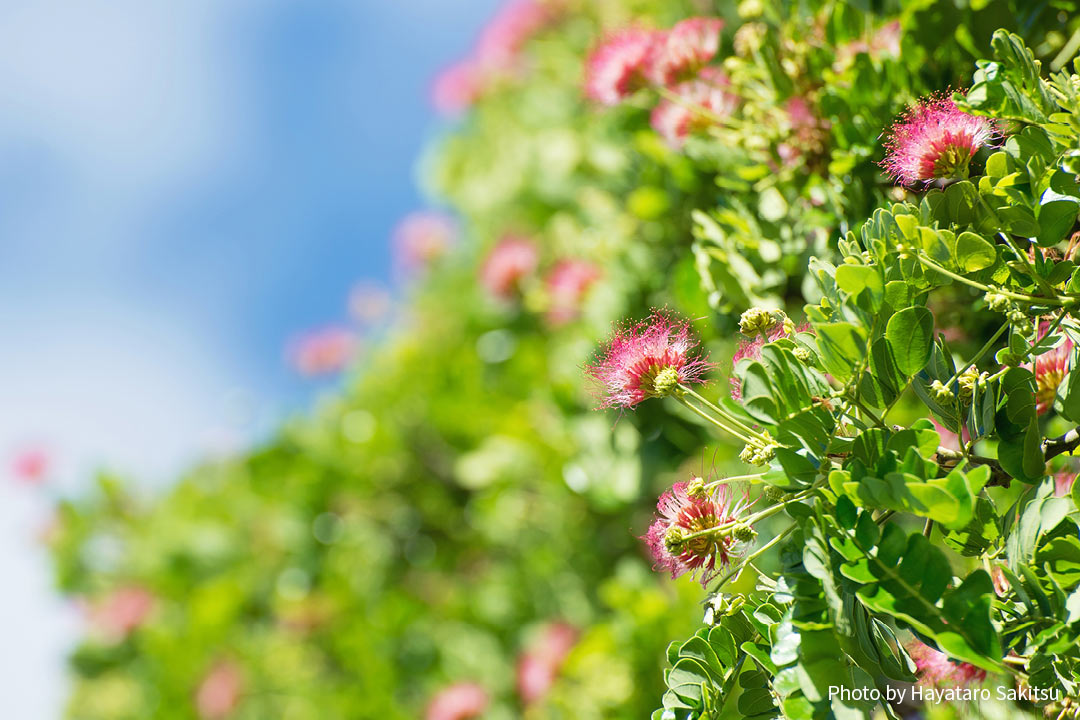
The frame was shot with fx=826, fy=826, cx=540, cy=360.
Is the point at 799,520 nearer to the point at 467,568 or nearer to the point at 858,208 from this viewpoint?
the point at 858,208

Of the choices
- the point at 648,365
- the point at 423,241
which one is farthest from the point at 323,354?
the point at 648,365

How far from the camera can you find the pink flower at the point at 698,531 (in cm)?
85

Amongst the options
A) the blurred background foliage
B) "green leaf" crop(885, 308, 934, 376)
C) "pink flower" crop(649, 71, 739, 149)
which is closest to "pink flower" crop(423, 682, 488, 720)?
the blurred background foliage

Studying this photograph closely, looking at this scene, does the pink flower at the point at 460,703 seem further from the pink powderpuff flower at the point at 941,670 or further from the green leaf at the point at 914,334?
the green leaf at the point at 914,334

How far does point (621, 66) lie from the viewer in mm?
1423

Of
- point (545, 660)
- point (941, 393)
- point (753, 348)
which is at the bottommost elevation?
point (545, 660)

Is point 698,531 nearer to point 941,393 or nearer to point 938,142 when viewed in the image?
point 941,393

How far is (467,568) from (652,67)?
2386 mm

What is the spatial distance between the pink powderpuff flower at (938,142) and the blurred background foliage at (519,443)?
0.59 ft

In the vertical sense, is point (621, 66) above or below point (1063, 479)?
above

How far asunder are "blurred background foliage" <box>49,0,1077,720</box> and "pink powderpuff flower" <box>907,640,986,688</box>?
1.63 feet

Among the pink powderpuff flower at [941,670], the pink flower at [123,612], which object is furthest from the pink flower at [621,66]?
the pink flower at [123,612]

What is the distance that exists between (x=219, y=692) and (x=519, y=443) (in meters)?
1.93

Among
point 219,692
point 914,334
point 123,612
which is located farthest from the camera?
point 123,612
